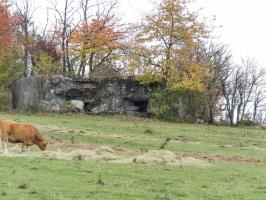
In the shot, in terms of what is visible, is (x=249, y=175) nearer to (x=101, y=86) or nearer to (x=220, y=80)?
(x=101, y=86)

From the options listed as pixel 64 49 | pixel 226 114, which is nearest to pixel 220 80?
pixel 226 114

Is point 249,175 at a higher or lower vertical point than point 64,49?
lower

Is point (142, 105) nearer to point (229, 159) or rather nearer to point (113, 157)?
point (229, 159)

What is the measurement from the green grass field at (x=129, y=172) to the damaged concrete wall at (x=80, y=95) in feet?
48.9

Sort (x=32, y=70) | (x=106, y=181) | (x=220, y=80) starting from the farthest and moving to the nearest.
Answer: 1. (x=220, y=80)
2. (x=32, y=70)
3. (x=106, y=181)

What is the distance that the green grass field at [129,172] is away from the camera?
44.8 ft

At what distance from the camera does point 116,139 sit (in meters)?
29.1

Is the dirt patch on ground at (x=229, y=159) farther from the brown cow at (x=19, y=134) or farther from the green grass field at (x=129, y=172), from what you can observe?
the brown cow at (x=19, y=134)

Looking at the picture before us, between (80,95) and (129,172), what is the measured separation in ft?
101

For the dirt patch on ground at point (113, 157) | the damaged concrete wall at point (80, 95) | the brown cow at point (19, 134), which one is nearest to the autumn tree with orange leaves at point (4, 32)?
the damaged concrete wall at point (80, 95)

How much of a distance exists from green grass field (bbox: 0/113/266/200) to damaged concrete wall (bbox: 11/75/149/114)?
14.9 m

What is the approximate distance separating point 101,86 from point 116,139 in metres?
19.2

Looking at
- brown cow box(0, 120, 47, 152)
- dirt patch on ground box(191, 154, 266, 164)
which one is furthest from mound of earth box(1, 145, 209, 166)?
dirt patch on ground box(191, 154, 266, 164)

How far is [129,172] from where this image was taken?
1753 cm
